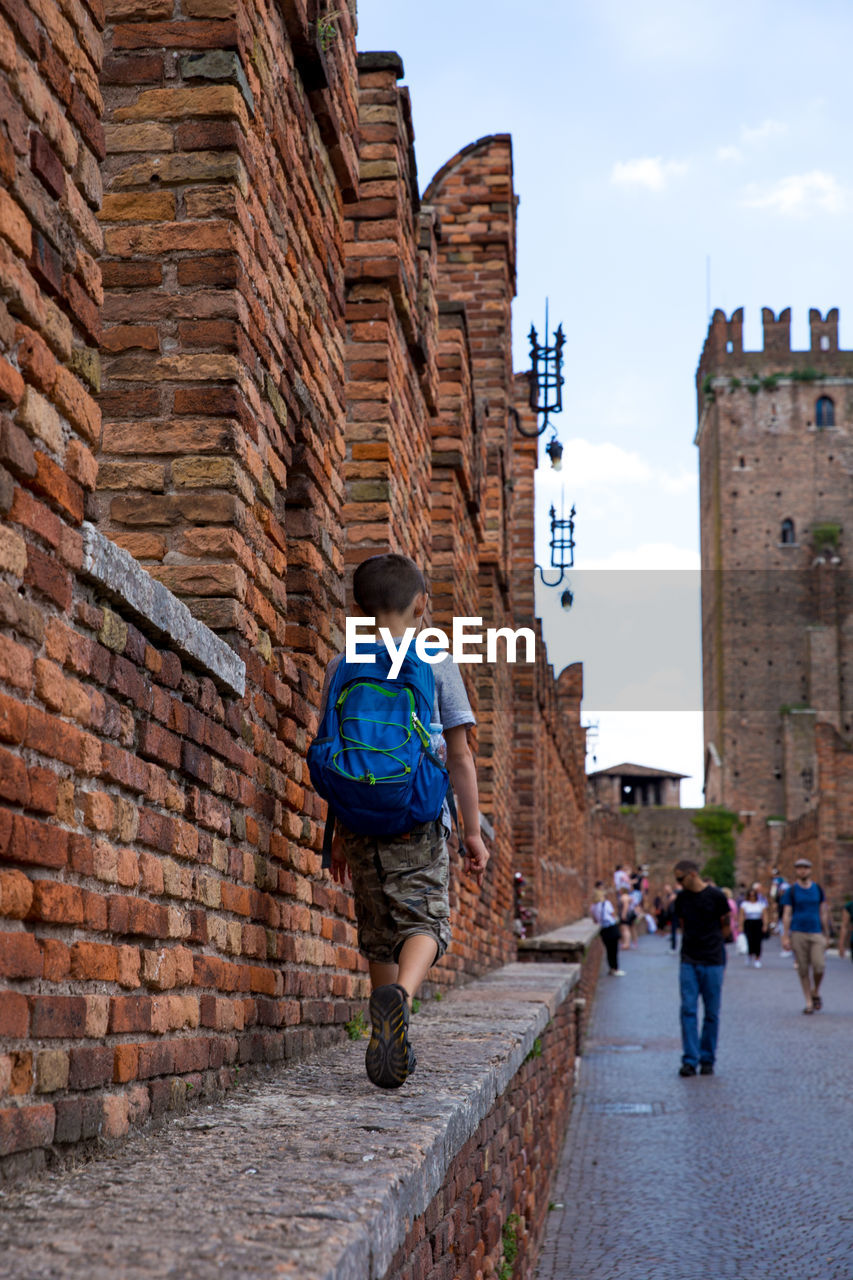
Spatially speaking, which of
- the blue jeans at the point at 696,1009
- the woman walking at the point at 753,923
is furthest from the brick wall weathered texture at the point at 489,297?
the woman walking at the point at 753,923

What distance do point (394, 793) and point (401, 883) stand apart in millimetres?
290

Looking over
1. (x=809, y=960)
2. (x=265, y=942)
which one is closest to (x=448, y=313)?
(x=265, y=942)

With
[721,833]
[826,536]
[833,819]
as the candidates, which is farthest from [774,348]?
[833,819]

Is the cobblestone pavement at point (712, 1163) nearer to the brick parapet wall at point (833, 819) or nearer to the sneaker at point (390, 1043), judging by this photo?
the sneaker at point (390, 1043)

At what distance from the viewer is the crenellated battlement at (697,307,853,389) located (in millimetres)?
73438

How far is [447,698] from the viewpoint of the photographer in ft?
12.5

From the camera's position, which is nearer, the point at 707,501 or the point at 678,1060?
the point at 678,1060

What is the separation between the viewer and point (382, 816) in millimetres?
3564

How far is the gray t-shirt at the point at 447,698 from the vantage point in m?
3.79

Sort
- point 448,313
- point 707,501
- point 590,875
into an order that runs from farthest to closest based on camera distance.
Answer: point 707,501 → point 590,875 → point 448,313

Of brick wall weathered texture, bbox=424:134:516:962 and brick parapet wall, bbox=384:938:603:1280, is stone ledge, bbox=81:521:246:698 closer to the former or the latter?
brick parapet wall, bbox=384:938:603:1280

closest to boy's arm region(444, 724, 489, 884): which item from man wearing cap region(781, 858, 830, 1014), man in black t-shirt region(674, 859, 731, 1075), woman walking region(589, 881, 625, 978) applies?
man in black t-shirt region(674, 859, 731, 1075)

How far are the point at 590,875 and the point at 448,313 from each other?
36639 mm

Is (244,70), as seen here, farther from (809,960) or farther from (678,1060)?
(809,960)
